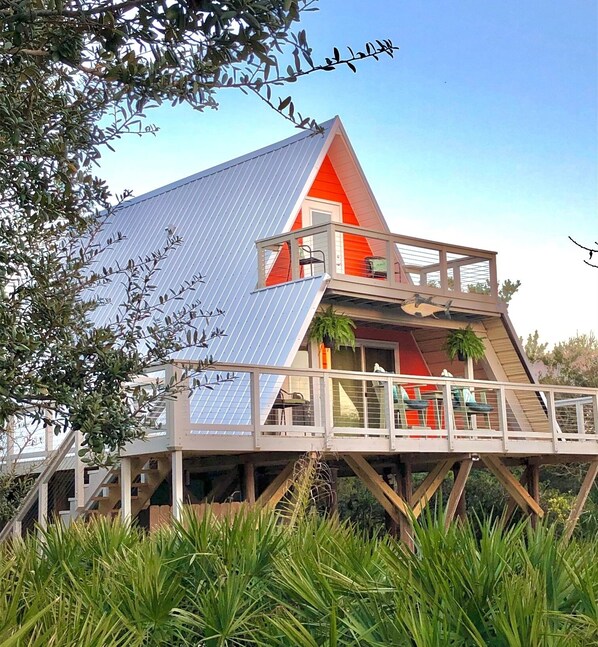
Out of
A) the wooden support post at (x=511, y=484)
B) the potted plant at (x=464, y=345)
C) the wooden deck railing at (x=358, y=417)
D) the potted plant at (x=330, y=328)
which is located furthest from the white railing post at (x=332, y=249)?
the wooden support post at (x=511, y=484)

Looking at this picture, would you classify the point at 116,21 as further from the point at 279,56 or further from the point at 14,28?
the point at 279,56

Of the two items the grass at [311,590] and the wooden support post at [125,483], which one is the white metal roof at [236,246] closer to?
the wooden support post at [125,483]

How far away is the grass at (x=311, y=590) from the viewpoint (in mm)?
5273

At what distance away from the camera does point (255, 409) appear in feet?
49.3

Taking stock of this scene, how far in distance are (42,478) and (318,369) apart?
471cm

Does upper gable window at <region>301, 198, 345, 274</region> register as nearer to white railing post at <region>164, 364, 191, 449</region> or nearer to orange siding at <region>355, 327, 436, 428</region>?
orange siding at <region>355, 327, 436, 428</region>

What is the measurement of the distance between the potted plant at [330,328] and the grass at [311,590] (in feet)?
33.9

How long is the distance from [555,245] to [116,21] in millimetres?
39645

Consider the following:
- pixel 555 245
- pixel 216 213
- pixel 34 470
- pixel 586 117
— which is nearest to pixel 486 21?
pixel 586 117

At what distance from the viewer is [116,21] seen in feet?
18.3

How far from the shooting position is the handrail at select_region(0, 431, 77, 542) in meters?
16.1

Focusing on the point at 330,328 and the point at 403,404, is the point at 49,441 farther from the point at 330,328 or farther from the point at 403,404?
the point at 403,404

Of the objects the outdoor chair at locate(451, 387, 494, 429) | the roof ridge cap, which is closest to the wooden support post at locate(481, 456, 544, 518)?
the outdoor chair at locate(451, 387, 494, 429)

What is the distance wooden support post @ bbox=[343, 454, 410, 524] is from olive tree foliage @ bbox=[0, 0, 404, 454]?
864 centimetres
